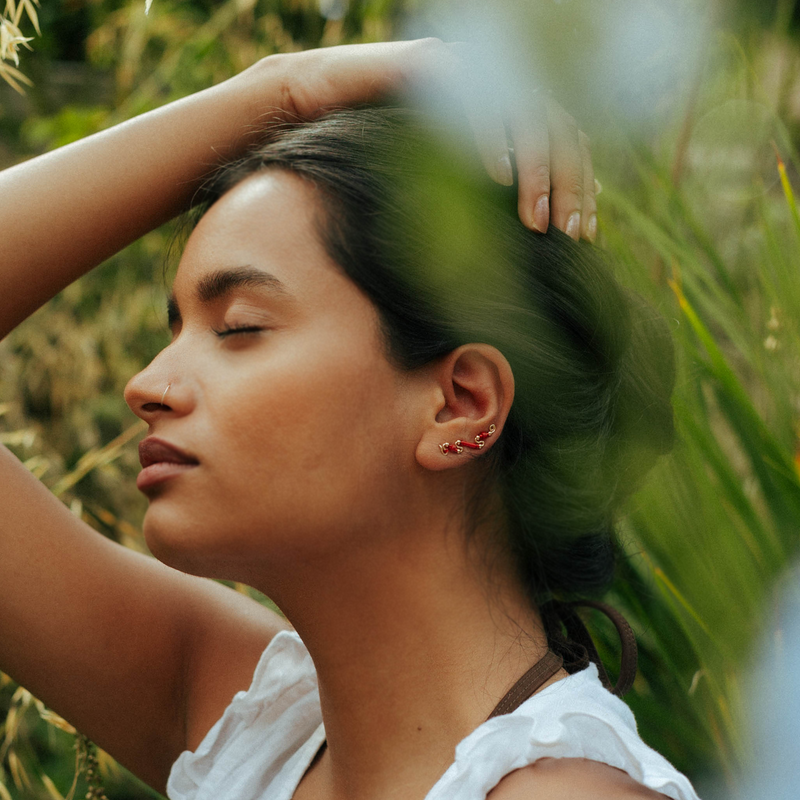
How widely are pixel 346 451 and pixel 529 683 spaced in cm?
42

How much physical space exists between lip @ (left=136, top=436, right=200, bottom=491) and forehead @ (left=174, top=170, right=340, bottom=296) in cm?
23

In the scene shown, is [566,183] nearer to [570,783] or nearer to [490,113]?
[490,113]

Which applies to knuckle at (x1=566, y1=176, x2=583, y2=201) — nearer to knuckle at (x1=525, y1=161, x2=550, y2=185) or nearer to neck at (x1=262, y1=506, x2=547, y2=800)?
knuckle at (x1=525, y1=161, x2=550, y2=185)

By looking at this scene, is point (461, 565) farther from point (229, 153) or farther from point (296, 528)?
point (229, 153)

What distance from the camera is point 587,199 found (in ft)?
4.53

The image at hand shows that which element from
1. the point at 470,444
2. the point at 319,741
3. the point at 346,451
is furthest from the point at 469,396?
the point at 319,741

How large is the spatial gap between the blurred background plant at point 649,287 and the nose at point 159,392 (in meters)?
0.58

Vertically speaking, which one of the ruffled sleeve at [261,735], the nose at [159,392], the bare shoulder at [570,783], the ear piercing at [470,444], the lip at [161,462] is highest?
the nose at [159,392]

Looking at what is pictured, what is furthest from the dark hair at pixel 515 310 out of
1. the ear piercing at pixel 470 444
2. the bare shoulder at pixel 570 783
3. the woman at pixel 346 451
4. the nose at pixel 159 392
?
the bare shoulder at pixel 570 783

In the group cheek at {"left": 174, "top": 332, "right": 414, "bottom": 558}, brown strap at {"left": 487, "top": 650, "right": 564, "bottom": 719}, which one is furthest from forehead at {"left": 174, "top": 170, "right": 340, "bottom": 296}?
brown strap at {"left": 487, "top": 650, "right": 564, "bottom": 719}

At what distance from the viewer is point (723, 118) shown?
2.29m

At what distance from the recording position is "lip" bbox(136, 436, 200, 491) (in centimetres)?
123

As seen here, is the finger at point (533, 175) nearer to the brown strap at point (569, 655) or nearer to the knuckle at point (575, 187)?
the knuckle at point (575, 187)

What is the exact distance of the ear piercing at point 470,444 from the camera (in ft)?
4.19
